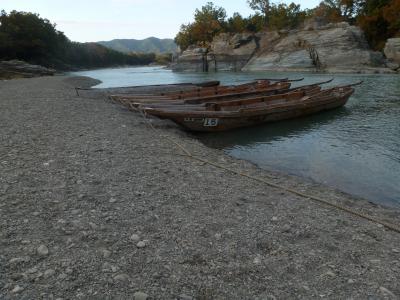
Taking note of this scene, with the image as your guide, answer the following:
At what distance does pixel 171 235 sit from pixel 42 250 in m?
1.83

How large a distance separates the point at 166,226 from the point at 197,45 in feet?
369

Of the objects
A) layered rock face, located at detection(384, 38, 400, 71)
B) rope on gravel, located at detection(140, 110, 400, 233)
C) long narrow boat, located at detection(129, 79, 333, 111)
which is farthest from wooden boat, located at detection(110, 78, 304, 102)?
layered rock face, located at detection(384, 38, 400, 71)

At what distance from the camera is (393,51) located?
5841 centimetres

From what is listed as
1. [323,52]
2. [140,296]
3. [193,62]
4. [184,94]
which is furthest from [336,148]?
[193,62]

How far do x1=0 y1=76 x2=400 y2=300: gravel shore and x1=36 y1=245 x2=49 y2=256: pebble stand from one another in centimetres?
1

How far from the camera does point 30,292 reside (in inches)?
148

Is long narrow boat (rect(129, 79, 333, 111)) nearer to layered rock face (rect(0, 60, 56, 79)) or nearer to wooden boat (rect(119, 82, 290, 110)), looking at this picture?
wooden boat (rect(119, 82, 290, 110))

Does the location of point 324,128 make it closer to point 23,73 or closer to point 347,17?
point 23,73

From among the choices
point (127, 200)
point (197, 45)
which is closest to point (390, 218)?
point (127, 200)

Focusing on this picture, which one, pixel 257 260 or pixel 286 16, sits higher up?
pixel 286 16

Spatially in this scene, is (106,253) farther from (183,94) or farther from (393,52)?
(393,52)

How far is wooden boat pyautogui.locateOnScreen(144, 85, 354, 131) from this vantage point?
15.5 m

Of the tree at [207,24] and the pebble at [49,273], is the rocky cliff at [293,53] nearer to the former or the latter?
the tree at [207,24]

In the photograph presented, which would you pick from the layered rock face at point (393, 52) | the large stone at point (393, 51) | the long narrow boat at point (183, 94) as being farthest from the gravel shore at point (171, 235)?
the large stone at point (393, 51)
